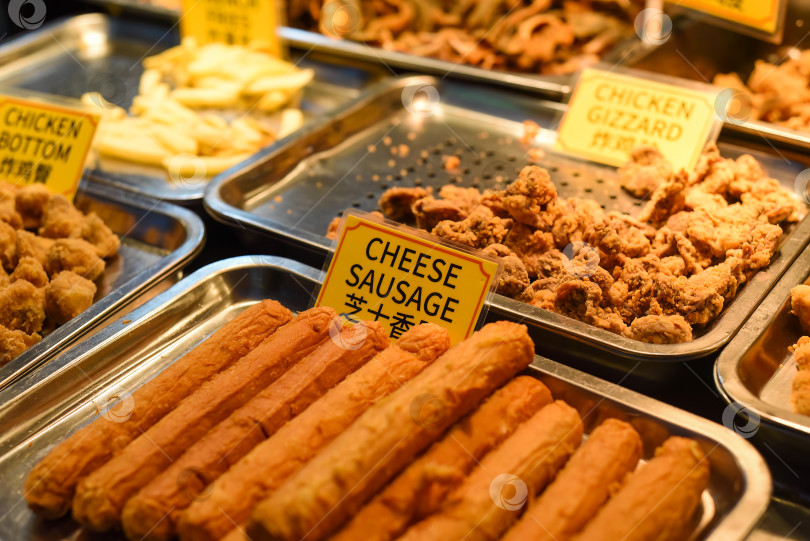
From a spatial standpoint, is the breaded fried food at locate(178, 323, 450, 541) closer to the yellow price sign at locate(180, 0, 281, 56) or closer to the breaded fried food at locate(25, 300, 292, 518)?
the breaded fried food at locate(25, 300, 292, 518)

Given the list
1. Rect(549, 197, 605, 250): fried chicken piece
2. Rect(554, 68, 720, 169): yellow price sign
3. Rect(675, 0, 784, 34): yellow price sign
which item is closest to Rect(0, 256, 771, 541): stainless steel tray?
Rect(549, 197, 605, 250): fried chicken piece

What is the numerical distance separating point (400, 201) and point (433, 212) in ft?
0.74

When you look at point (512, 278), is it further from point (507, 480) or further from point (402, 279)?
point (507, 480)

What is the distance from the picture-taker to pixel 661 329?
5.93 ft

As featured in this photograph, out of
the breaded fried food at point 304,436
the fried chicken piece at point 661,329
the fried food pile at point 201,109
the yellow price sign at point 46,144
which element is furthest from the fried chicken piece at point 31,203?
the fried chicken piece at point 661,329

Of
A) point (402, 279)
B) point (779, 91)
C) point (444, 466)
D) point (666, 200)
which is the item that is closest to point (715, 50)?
point (779, 91)

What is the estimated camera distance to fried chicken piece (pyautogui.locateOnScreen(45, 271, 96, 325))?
7.07ft

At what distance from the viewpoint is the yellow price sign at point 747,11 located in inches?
109

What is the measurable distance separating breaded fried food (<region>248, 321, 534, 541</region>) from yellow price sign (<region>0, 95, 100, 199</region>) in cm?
176

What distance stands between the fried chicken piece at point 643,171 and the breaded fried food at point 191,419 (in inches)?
50.3

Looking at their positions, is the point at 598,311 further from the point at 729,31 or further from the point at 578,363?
the point at 729,31

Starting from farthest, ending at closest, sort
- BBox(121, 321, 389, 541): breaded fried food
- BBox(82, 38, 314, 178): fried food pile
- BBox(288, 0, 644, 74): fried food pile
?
BBox(288, 0, 644, 74): fried food pile, BBox(82, 38, 314, 178): fried food pile, BBox(121, 321, 389, 541): breaded fried food

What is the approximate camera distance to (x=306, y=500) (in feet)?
4.29

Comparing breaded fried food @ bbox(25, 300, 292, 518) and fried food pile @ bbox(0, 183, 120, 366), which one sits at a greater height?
breaded fried food @ bbox(25, 300, 292, 518)
